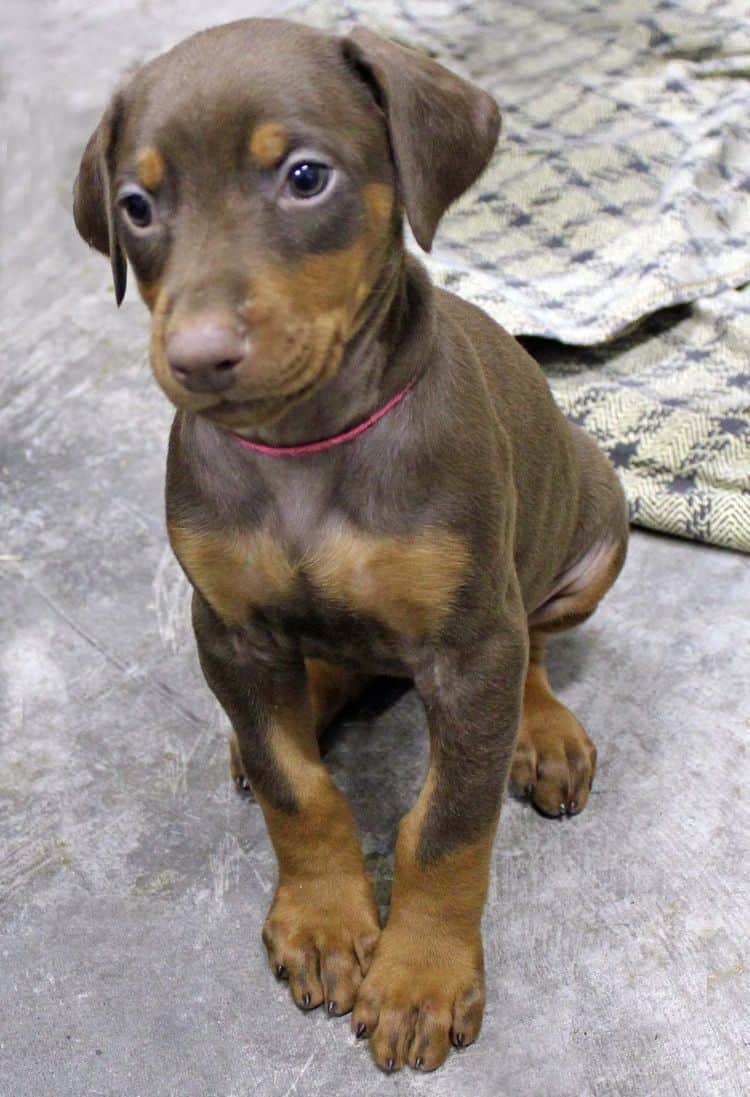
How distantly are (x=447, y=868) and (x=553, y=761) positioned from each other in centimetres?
74

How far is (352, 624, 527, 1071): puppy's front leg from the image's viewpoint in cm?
314

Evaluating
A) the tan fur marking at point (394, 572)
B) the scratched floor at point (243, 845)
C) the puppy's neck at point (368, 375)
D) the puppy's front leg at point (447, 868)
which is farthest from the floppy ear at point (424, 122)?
the scratched floor at point (243, 845)

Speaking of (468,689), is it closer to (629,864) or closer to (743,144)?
(629,864)

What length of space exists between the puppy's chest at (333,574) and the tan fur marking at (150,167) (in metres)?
0.78

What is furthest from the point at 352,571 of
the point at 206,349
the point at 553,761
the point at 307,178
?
the point at 553,761

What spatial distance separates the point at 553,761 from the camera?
12.8ft

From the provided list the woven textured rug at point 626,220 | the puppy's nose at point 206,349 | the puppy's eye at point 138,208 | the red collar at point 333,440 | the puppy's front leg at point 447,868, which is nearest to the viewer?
the puppy's nose at point 206,349

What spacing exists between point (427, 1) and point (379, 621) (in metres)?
5.71

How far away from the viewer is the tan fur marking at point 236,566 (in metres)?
3.04

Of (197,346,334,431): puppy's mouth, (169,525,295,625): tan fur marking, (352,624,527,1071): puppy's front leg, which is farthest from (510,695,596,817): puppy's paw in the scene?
(197,346,334,431): puppy's mouth

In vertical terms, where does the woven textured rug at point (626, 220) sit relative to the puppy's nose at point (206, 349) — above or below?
below

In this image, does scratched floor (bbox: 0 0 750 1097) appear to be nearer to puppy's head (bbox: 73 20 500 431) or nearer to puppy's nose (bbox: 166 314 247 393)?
puppy's head (bbox: 73 20 500 431)

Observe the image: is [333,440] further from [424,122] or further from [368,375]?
[424,122]

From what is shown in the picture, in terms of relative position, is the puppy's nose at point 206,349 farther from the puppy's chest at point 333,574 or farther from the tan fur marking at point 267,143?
the puppy's chest at point 333,574
